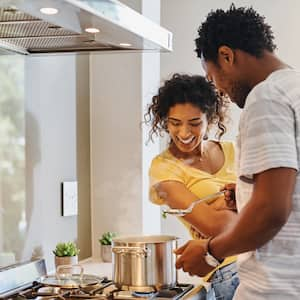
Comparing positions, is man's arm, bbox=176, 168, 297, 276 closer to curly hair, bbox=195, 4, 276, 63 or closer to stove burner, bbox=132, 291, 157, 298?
curly hair, bbox=195, 4, 276, 63

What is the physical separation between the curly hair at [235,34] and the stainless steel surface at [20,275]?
91cm

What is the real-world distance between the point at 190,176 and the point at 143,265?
40 cm

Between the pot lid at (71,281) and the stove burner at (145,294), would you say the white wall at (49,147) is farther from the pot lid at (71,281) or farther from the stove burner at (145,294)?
the stove burner at (145,294)

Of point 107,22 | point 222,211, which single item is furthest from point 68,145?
point 107,22

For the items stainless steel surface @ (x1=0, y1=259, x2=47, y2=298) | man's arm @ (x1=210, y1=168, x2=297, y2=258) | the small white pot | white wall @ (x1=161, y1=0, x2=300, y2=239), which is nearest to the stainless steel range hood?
man's arm @ (x1=210, y1=168, x2=297, y2=258)

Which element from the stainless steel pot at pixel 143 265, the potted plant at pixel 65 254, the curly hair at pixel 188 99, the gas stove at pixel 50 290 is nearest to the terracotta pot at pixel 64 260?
the potted plant at pixel 65 254

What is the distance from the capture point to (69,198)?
2400 mm

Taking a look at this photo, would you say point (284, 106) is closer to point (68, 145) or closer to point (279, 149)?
point (279, 149)

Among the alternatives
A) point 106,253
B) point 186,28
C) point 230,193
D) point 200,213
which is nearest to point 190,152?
point 200,213

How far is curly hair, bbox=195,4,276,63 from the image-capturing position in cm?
142

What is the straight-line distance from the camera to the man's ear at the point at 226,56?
56.3 inches

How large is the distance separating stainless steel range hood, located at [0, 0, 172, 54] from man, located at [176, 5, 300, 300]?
0.31 m

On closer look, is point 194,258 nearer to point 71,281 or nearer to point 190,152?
point 71,281

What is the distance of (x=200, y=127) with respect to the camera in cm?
215
